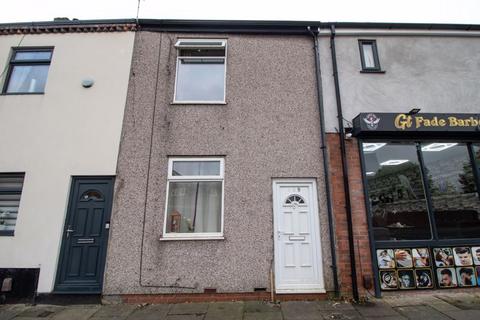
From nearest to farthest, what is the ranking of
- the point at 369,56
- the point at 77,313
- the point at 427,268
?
the point at 77,313 < the point at 427,268 < the point at 369,56

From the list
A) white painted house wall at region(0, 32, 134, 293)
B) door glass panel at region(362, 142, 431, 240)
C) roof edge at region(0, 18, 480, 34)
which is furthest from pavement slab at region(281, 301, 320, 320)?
roof edge at region(0, 18, 480, 34)

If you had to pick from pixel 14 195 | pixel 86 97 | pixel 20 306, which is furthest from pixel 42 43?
pixel 20 306

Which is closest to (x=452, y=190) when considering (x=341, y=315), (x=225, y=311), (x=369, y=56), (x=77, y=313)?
(x=369, y=56)

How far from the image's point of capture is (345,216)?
489cm

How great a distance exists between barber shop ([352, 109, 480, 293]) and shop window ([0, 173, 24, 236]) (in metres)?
7.12

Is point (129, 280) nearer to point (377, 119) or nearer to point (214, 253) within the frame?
point (214, 253)

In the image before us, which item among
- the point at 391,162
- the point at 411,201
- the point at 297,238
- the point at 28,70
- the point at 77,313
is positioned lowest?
the point at 77,313

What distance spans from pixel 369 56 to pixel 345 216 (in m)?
3.86

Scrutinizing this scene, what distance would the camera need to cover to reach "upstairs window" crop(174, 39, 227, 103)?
578cm

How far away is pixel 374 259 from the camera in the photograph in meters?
4.70

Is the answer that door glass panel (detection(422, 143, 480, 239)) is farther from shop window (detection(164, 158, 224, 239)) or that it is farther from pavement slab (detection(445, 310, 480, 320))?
shop window (detection(164, 158, 224, 239))

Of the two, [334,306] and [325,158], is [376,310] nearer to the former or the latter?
[334,306]

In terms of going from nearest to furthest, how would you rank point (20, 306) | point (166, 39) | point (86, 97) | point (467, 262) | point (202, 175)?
point (20, 306), point (467, 262), point (202, 175), point (86, 97), point (166, 39)

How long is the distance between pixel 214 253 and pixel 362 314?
263 centimetres
